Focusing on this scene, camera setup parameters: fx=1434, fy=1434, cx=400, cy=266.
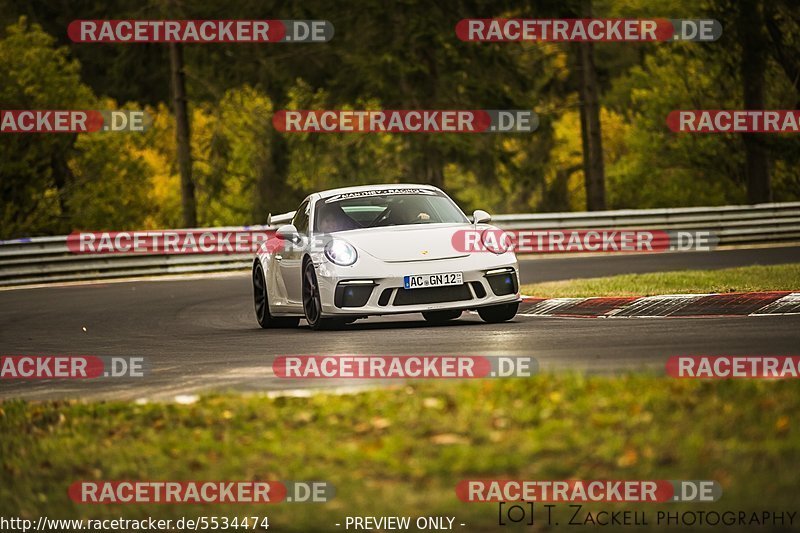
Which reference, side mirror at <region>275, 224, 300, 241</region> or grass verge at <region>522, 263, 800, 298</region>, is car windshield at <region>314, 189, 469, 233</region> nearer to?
side mirror at <region>275, 224, 300, 241</region>

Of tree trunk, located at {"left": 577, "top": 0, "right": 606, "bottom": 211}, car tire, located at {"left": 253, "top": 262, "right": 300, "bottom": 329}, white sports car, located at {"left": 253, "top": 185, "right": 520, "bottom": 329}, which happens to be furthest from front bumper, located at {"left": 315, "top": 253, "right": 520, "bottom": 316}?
tree trunk, located at {"left": 577, "top": 0, "right": 606, "bottom": 211}

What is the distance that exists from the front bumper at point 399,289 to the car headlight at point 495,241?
0.20 m

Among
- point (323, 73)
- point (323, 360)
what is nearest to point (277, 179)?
point (323, 73)

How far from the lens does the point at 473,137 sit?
4566cm

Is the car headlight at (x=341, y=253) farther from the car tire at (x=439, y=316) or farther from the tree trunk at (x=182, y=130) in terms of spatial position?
the tree trunk at (x=182, y=130)

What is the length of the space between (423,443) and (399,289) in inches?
262

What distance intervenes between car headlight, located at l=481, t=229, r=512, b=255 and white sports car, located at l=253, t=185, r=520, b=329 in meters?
0.02

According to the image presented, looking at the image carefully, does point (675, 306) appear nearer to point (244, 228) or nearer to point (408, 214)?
point (408, 214)

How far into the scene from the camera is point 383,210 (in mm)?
15469

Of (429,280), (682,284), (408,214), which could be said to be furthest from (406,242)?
(682,284)

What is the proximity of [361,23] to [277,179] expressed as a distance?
10.1m

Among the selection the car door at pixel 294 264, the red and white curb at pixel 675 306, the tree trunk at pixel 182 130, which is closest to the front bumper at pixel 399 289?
the car door at pixel 294 264

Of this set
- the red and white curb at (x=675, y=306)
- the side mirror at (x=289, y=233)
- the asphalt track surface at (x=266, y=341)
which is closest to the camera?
the asphalt track surface at (x=266, y=341)

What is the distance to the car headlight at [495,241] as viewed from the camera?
14.5 m
